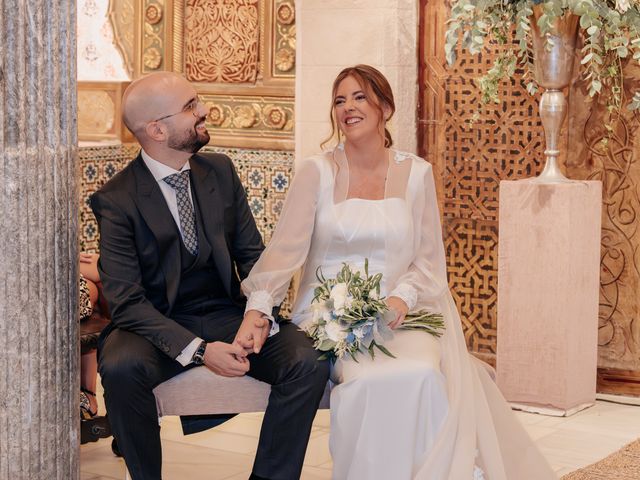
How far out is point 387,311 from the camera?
160 inches

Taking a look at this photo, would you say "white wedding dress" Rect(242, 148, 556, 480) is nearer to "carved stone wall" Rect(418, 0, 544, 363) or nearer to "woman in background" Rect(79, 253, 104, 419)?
"woman in background" Rect(79, 253, 104, 419)

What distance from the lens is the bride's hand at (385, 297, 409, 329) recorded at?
164 inches

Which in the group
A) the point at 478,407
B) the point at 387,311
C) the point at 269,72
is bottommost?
the point at 478,407

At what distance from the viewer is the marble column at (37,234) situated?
2855 mm

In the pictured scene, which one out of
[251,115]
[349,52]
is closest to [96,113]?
[251,115]

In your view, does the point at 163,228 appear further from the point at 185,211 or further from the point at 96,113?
the point at 96,113

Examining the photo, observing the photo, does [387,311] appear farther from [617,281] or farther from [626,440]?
[617,281]

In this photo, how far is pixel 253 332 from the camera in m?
4.04

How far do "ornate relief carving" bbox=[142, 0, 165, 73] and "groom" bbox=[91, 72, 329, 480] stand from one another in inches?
119

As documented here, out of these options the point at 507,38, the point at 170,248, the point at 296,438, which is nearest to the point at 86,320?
the point at 170,248

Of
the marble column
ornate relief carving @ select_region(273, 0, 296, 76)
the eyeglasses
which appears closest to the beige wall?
ornate relief carving @ select_region(273, 0, 296, 76)

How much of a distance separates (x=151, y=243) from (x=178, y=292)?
0.70 ft

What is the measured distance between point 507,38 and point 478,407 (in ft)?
8.72

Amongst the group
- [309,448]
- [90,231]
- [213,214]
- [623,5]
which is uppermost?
[623,5]
